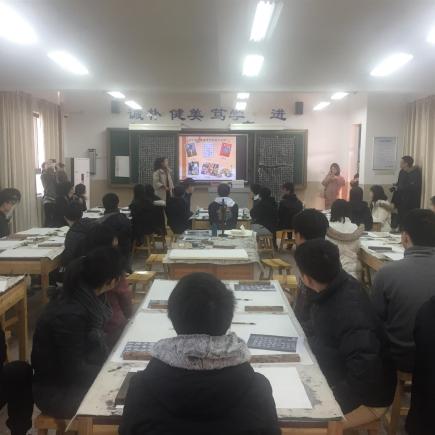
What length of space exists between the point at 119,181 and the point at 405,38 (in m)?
7.34

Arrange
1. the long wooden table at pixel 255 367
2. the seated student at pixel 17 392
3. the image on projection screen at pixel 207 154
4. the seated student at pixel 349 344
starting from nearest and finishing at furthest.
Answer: the long wooden table at pixel 255 367
the seated student at pixel 349 344
the seated student at pixel 17 392
the image on projection screen at pixel 207 154

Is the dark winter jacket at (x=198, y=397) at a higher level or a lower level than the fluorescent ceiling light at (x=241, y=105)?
lower

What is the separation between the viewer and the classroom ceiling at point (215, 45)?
3.88 meters

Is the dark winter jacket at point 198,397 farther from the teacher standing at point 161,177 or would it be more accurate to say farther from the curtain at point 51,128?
the curtain at point 51,128

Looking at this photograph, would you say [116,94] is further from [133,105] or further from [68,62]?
[68,62]

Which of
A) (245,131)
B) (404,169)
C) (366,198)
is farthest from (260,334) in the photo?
(245,131)

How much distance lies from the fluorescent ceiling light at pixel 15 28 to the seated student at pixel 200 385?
351 cm

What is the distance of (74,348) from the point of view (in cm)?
190

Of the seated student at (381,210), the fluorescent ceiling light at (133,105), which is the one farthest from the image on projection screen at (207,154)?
the seated student at (381,210)

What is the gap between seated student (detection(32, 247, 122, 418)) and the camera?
6.20 feet

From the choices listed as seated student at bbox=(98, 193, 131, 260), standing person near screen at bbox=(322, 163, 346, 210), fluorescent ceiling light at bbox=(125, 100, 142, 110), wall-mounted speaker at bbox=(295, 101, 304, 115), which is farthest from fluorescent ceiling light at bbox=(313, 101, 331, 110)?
seated student at bbox=(98, 193, 131, 260)

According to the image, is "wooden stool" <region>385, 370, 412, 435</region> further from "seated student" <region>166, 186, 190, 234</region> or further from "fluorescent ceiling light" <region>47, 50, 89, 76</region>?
"seated student" <region>166, 186, 190, 234</region>

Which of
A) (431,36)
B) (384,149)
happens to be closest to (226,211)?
(431,36)

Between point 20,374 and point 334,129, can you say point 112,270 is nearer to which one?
point 20,374
